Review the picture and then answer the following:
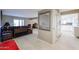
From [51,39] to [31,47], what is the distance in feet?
1.62

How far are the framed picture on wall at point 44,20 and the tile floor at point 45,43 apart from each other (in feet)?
0.64

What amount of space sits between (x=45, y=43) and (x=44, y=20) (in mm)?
Answer: 543

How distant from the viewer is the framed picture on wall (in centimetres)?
188

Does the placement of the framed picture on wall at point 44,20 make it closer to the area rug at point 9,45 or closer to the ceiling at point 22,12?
the ceiling at point 22,12

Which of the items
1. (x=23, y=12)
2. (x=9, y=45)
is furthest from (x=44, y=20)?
(x=9, y=45)

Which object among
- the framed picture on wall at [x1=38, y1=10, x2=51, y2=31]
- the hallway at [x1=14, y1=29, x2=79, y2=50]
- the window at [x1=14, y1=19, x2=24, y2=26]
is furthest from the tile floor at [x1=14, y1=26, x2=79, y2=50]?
the window at [x1=14, y1=19, x2=24, y2=26]

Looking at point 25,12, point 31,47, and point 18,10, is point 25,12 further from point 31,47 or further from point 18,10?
point 31,47

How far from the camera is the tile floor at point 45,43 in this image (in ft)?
6.07

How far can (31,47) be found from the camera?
1879mm

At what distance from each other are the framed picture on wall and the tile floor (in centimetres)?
20

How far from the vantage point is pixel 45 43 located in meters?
1.88

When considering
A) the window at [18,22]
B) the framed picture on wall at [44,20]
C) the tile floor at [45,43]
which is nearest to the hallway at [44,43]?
the tile floor at [45,43]
